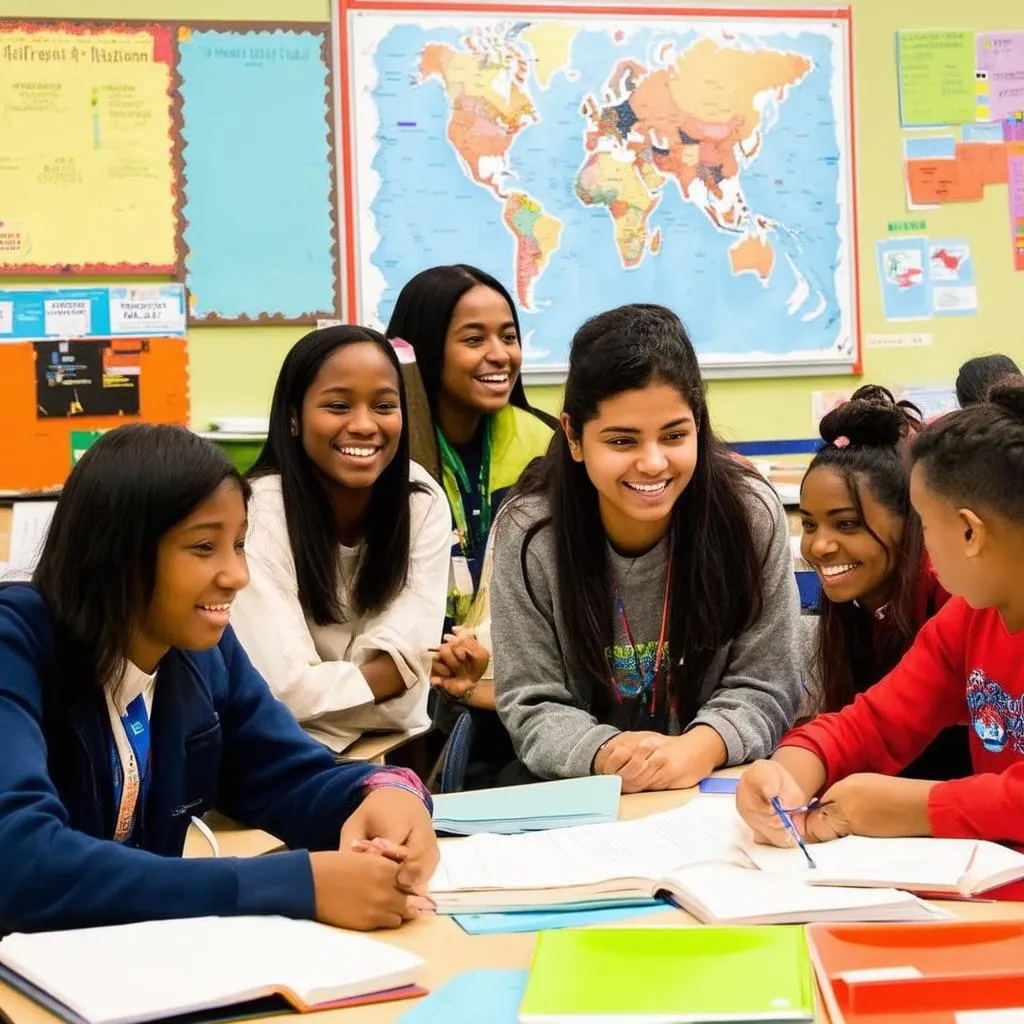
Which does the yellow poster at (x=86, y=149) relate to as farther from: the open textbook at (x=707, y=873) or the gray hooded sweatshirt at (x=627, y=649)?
the open textbook at (x=707, y=873)

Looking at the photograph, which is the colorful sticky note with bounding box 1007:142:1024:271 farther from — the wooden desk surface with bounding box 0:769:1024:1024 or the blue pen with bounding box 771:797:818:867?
the wooden desk surface with bounding box 0:769:1024:1024

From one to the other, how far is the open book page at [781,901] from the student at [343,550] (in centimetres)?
94

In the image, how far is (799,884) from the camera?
3.62ft

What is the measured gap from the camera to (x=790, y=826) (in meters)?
1.21

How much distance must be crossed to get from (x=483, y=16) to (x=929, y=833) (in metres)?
3.09

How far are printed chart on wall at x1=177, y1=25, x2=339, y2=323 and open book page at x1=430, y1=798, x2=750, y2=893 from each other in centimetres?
257

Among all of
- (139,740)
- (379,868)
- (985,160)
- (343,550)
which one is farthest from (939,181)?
(379,868)

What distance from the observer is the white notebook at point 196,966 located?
2.79ft

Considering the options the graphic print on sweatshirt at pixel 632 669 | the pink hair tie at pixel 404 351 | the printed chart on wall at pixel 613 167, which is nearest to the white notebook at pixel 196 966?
the graphic print on sweatshirt at pixel 632 669

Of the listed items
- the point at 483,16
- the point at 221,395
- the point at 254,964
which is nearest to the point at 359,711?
the point at 254,964

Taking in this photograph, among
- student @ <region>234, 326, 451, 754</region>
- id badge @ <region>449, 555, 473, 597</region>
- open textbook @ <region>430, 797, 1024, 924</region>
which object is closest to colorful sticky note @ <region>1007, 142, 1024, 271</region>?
id badge @ <region>449, 555, 473, 597</region>

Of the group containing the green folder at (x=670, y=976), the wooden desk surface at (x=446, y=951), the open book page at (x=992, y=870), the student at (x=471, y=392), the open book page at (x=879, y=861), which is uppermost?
the student at (x=471, y=392)

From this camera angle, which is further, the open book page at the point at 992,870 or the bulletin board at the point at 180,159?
the bulletin board at the point at 180,159

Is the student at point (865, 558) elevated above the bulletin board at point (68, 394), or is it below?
below
